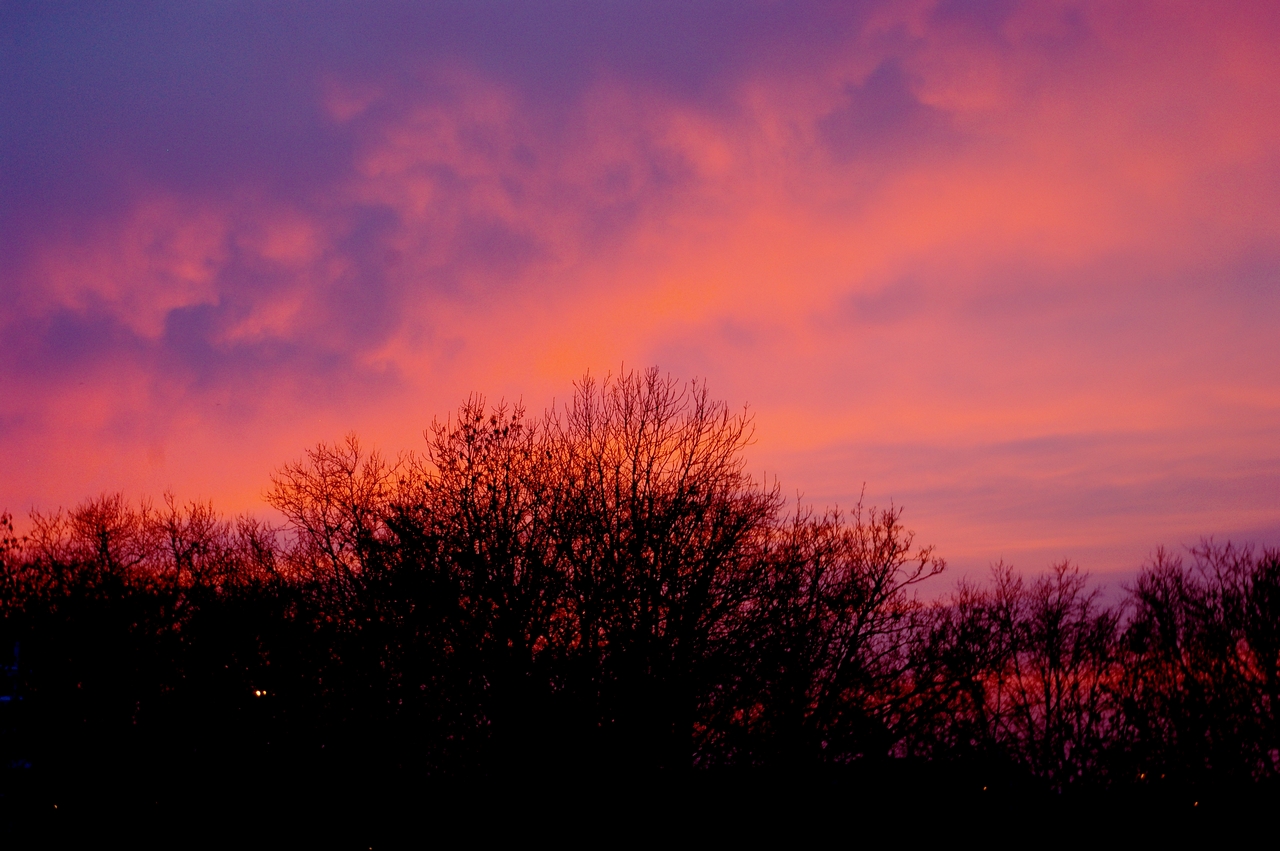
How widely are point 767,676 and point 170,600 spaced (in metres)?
20.5

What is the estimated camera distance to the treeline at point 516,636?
19531 mm

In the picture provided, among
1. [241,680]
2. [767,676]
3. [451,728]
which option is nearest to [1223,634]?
[767,676]

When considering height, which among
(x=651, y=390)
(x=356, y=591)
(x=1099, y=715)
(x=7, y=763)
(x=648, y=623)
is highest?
(x=651, y=390)

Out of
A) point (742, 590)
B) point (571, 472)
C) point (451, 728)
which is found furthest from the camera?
point (571, 472)

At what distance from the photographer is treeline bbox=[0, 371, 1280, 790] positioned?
19531 mm

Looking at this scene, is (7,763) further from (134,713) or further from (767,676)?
(134,713)

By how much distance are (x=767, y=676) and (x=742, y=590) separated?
192 centimetres

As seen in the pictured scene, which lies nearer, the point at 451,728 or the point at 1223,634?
the point at 451,728

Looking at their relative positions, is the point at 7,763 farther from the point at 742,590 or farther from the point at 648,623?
the point at 742,590

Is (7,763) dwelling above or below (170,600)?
below

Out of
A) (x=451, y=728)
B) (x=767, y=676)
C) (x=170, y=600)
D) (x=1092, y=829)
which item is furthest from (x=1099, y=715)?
(x=170, y=600)

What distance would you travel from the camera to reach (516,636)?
19.9 meters

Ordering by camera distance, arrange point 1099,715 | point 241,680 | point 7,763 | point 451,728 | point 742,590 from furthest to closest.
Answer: point 1099,715 → point 241,680 → point 742,590 → point 451,728 → point 7,763

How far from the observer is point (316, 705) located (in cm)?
2362
